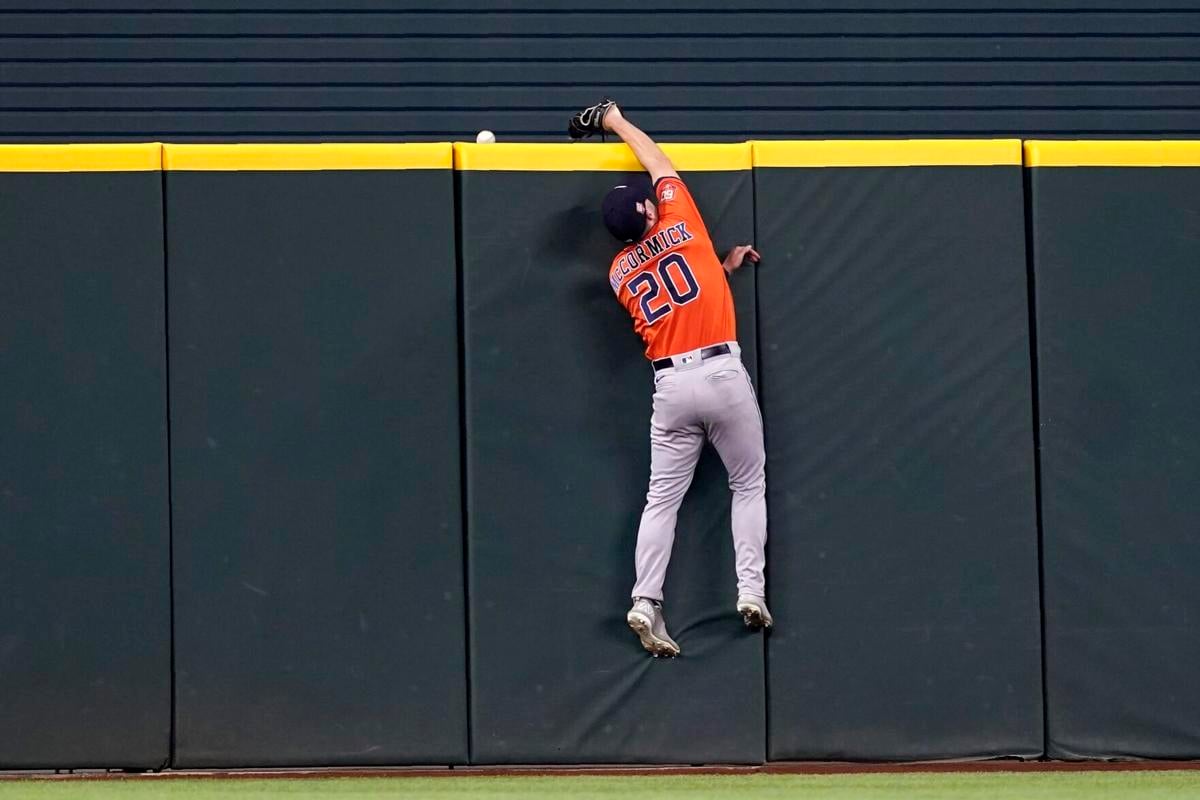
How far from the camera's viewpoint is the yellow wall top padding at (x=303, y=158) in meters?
5.94

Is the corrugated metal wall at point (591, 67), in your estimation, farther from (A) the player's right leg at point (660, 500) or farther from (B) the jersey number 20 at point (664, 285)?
(A) the player's right leg at point (660, 500)

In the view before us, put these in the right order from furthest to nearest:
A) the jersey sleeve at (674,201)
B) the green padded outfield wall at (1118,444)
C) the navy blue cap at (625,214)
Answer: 1. the green padded outfield wall at (1118,444)
2. the jersey sleeve at (674,201)
3. the navy blue cap at (625,214)

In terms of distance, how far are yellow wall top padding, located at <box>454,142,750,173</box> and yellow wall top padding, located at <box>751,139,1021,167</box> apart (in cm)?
14

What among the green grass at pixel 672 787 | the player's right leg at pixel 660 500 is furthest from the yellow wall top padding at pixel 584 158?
the green grass at pixel 672 787

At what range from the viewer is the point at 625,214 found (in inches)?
225

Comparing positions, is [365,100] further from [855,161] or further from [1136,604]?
[1136,604]

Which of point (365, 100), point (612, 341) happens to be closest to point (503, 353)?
point (612, 341)

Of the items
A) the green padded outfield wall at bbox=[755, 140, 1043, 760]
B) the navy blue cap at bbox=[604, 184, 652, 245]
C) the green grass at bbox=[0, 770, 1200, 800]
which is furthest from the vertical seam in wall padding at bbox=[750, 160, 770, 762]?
the navy blue cap at bbox=[604, 184, 652, 245]

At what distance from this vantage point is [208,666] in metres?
5.94

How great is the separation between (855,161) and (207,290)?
8.92 ft

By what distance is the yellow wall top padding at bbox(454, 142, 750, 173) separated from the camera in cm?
601

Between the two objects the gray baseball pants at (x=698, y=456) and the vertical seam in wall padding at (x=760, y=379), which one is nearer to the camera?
the gray baseball pants at (x=698, y=456)

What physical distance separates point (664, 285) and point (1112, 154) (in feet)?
6.47

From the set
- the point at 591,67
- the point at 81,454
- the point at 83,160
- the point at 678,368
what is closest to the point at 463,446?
the point at 678,368
